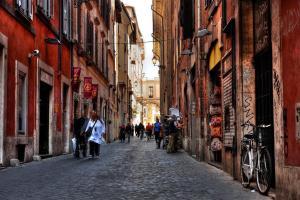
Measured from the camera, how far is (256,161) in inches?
378

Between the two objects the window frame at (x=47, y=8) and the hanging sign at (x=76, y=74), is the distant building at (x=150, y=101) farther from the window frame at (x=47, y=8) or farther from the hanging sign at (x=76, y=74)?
the window frame at (x=47, y=8)

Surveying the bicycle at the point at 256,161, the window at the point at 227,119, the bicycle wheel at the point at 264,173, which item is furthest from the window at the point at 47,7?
the bicycle wheel at the point at 264,173

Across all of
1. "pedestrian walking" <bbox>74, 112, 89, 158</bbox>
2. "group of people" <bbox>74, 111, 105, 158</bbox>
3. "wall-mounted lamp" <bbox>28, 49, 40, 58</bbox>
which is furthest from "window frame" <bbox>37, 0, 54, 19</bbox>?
"pedestrian walking" <bbox>74, 112, 89, 158</bbox>

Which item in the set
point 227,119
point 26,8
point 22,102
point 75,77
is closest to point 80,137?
point 22,102

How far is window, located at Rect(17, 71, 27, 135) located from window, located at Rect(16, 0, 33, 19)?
169 cm

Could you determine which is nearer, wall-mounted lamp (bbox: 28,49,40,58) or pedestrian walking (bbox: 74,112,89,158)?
wall-mounted lamp (bbox: 28,49,40,58)

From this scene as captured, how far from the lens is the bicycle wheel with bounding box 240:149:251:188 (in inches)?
392

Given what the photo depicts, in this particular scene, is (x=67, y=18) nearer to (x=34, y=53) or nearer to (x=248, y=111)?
(x=34, y=53)

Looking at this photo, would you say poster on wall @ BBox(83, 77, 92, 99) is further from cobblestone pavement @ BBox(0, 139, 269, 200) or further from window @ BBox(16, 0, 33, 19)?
cobblestone pavement @ BBox(0, 139, 269, 200)

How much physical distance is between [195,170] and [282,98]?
268 inches

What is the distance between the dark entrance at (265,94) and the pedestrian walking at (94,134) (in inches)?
381

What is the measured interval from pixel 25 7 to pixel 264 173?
1058 centimetres

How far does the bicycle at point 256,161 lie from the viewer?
8945mm

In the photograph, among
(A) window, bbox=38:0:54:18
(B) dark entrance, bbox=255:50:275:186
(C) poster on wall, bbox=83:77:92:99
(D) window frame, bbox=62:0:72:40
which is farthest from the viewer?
(C) poster on wall, bbox=83:77:92:99
